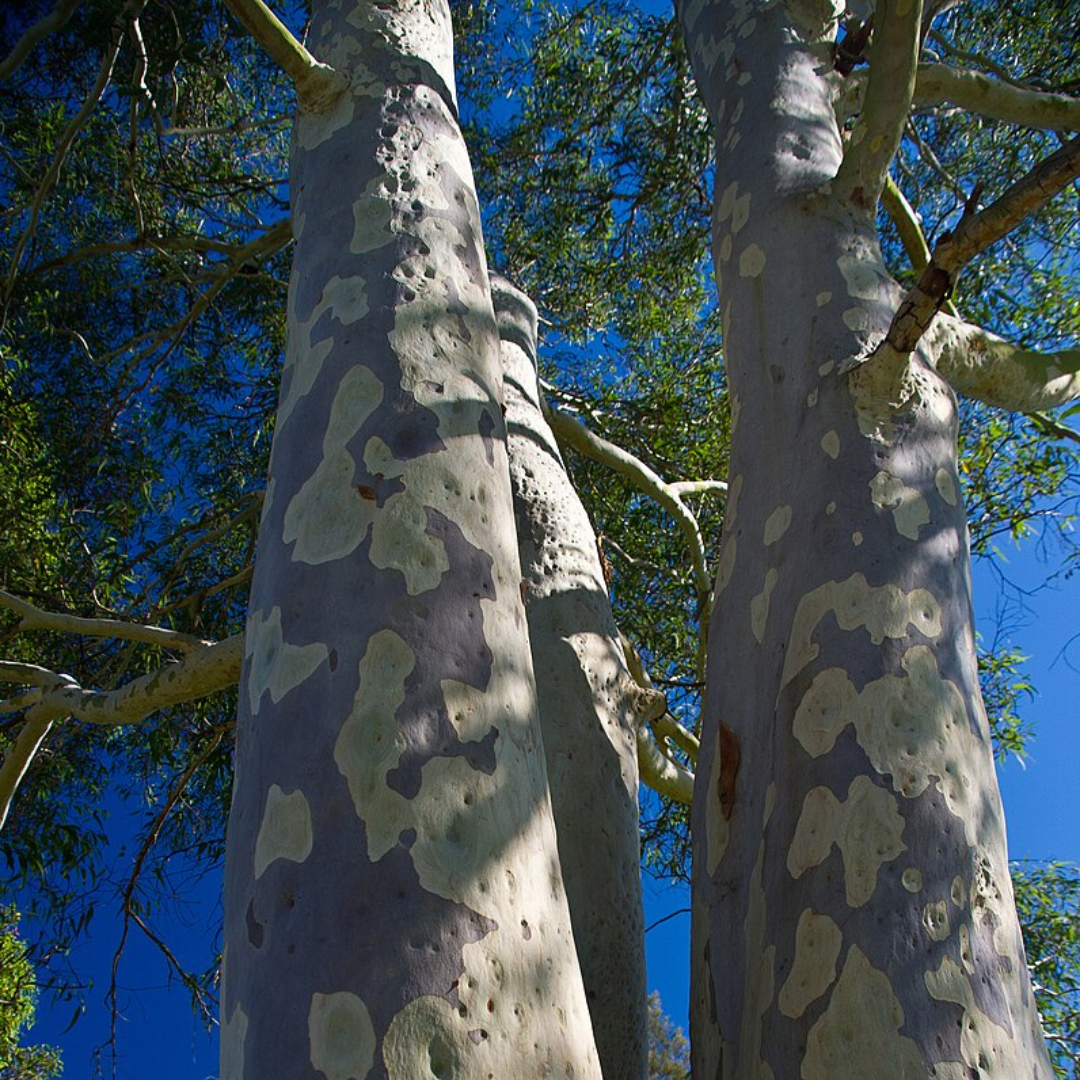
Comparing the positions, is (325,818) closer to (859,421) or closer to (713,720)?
(713,720)

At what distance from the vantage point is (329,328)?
1500mm

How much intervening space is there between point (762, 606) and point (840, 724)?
0.28 metres

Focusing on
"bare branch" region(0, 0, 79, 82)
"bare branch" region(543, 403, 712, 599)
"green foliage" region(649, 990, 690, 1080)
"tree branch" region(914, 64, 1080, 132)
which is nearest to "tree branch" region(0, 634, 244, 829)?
"bare branch" region(543, 403, 712, 599)

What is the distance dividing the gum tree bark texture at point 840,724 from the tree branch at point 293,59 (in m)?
0.79

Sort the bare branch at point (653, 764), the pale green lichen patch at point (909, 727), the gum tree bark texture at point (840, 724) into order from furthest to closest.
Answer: the bare branch at point (653, 764) < the pale green lichen patch at point (909, 727) < the gum tree bark texture at point (840, 724)

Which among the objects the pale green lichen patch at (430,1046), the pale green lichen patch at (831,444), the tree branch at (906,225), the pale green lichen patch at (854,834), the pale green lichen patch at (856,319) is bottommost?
the pale green lichen patch at (430,1046)

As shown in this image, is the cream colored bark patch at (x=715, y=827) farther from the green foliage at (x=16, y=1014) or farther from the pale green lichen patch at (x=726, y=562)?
the green foliage at (x=16, y=1014)

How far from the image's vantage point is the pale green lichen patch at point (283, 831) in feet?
3.49

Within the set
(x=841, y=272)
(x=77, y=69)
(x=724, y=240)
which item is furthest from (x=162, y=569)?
(x=841, y=272)

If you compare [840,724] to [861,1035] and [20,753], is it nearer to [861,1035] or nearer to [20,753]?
[861,1035]

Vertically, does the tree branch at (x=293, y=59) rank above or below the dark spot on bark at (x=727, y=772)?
above

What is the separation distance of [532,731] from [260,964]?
0.38 meters

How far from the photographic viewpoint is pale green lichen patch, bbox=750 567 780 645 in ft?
5.15

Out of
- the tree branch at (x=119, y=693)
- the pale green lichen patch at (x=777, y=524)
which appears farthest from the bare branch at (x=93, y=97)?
the pale green lichen patch at (x=777, y=524)
